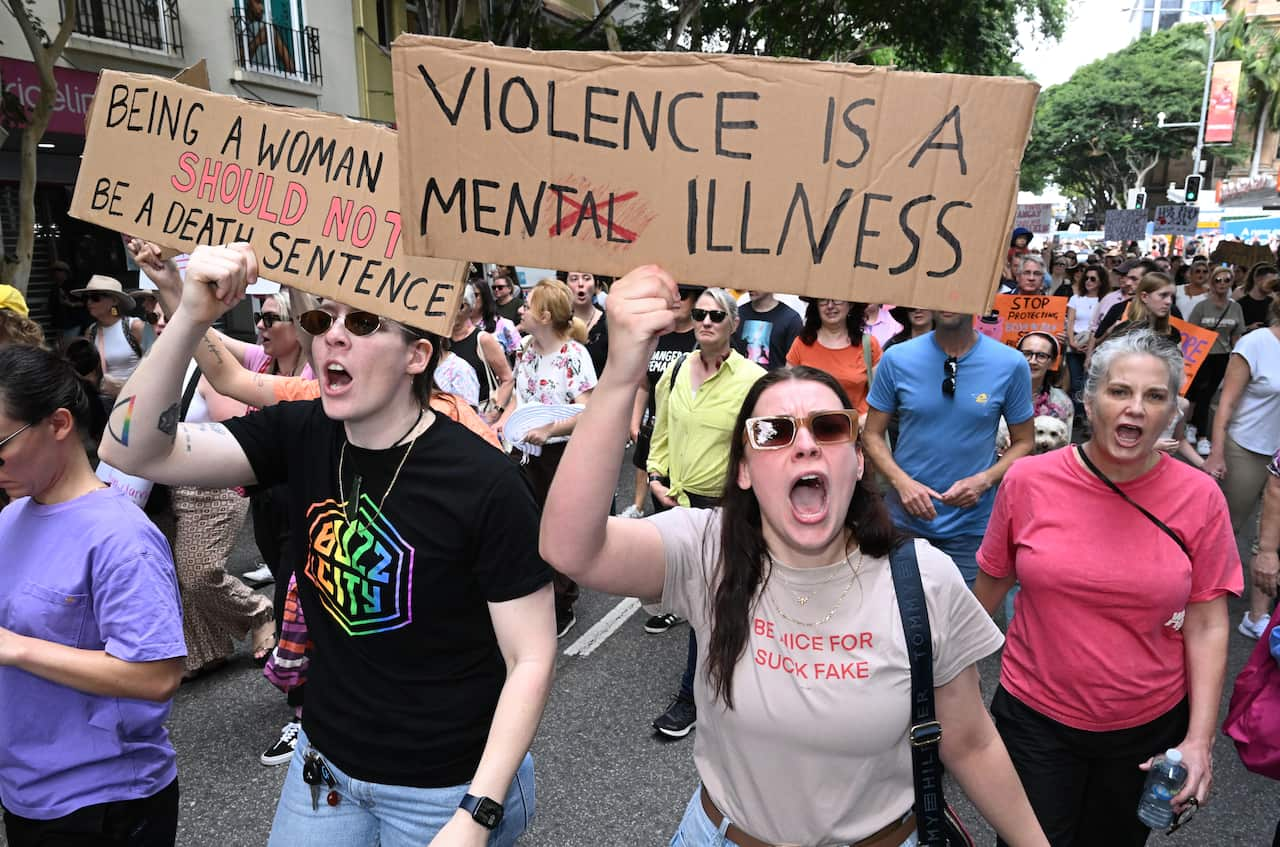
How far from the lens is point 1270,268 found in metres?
11.0

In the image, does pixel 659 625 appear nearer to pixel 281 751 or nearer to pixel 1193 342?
pixel 281 751

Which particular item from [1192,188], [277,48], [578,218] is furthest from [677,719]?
[1192,188]

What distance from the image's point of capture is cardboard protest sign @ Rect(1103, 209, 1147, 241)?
17.9m

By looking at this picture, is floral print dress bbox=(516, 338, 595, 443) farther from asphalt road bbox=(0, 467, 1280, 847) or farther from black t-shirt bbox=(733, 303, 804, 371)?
asphalt road bbox=(0, 467, 1280, 847)

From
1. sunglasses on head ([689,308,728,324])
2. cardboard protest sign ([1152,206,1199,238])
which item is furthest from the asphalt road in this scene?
cardboard protest sign ([1152,206,1199,238])

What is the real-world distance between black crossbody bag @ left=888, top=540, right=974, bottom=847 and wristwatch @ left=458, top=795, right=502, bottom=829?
0.81m

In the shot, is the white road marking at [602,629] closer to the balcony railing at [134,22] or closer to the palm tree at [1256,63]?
the balcony railing at [134,22]

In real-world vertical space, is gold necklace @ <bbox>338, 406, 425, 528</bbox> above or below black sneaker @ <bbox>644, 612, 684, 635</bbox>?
above

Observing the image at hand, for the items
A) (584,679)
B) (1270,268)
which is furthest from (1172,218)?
(584,679)

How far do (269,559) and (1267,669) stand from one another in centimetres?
434

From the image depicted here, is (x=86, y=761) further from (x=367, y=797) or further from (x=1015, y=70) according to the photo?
(x=1015, y=70)

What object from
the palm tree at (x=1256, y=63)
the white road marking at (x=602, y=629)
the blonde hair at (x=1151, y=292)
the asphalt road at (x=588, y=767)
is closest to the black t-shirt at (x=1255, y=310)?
the blonde hair at (x=1151, y=292)

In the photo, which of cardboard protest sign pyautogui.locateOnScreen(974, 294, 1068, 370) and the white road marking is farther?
cardboard protest sign pyautogui.locateOnScreen(974, 294, 1068, 370)

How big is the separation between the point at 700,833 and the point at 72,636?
4.89 feet
